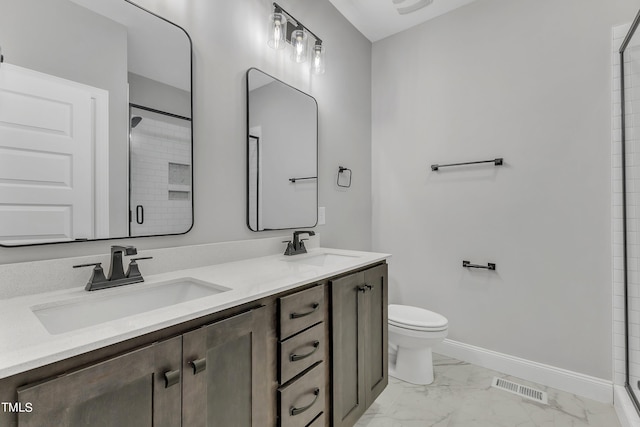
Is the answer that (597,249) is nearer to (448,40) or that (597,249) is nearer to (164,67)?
(448,40)

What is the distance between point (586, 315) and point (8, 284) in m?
2.81

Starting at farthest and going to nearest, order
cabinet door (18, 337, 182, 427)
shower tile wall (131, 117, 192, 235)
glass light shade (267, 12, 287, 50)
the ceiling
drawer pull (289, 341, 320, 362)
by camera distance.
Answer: the ceiling < glass light shade (267, 12, 287, 50) < shower tile wall (131, 117, 192, 235) < drawer pull (289, 341, 320, 362) < cabinet door (18, 337, 182, 427)

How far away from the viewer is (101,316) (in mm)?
962

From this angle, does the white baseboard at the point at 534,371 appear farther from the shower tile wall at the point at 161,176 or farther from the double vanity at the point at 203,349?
the shower tile wall at the point at 161,176

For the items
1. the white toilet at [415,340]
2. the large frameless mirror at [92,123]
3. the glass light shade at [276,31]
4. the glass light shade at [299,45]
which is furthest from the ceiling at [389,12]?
the white toilet at [415,340]

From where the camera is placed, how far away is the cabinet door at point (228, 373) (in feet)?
2.58

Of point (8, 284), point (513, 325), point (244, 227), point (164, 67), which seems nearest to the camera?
point (8, 284)

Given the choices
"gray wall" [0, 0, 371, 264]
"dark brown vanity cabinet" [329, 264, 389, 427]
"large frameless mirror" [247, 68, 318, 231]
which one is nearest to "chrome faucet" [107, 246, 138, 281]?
"gray wall" [0, 0, 371, 264]

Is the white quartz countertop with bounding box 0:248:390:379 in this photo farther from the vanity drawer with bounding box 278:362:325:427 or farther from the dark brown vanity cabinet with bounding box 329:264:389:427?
the vanity drawer with bounding box 278:362:325:427

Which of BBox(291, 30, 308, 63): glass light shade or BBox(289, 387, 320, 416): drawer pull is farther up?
BBox(291, 30, 308, 63): glass light shade

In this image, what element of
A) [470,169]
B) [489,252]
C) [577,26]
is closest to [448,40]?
[577,26]

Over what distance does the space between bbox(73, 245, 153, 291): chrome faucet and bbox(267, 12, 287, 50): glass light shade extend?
1390 millimetres

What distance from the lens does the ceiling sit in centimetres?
226

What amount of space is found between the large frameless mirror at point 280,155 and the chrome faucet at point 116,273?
647mm
